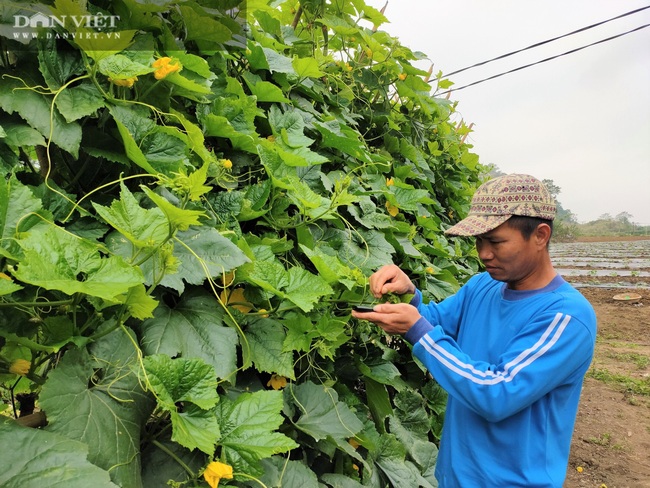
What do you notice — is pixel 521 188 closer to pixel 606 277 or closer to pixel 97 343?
pixel 97 343

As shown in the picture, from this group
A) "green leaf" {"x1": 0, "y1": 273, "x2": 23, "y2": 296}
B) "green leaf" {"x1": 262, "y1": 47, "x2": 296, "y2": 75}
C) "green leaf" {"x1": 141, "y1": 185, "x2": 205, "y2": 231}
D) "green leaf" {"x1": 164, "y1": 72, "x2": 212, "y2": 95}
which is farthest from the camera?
"green leaf" {"x1": 262, "y1": 47, "x2": 296, "y2": 75}

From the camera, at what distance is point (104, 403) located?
0.90 metres

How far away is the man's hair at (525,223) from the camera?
152cm

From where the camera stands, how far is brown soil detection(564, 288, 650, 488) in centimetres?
413

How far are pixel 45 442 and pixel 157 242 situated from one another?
0.39 m

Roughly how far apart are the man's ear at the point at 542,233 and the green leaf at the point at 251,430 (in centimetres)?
102

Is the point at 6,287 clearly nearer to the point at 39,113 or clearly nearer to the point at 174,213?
the point at 174,213

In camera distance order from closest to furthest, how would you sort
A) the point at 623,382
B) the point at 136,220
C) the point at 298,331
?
the point at 136,220 → the point at 298,331 → the point at 623,382

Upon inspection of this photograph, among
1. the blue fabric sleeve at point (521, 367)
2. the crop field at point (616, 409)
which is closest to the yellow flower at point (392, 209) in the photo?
the blue fabric sleeve at point (521, 367)

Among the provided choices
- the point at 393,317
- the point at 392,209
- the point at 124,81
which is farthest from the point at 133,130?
the point at 392,209

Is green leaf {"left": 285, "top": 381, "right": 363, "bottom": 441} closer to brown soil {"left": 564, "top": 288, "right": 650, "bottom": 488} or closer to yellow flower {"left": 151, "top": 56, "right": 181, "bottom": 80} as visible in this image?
yellow flower {"left": 151, "top": 56, "right": 181, "bottom": 80}

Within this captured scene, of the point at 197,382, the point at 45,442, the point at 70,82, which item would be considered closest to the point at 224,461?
the point at 197,382

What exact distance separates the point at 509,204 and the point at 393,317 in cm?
55

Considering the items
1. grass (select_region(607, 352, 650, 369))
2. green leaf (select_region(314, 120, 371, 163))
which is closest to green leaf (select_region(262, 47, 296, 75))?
green leaf (select_region(314, 120, 371, 163))
